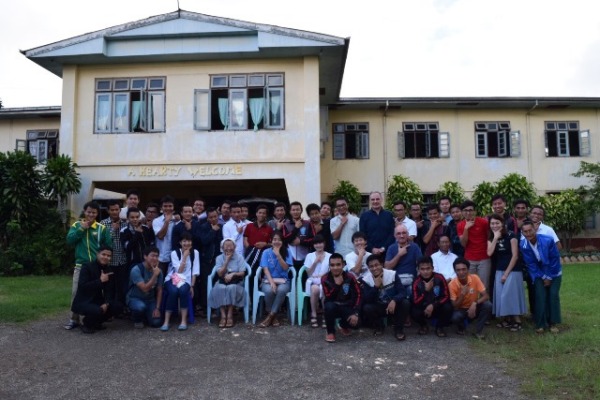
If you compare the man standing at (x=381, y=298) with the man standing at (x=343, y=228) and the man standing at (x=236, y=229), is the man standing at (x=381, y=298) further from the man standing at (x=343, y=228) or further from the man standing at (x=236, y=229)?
the man standing at (x=236, y=229)

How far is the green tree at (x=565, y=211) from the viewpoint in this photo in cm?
1666

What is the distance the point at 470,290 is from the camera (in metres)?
6.77

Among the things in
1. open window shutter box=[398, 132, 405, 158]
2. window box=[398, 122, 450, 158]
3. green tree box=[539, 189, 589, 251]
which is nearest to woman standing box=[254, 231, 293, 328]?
open window shutter box=[398, 132, 405, 158]

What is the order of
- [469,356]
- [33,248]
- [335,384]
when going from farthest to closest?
[33,248]
[469,356]
[335,384]

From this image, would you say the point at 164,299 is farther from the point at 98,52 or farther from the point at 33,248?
the point at 98,52

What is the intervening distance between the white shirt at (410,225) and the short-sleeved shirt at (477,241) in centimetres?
69

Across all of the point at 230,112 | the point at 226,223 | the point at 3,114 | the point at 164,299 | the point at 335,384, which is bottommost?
the point at 335,384

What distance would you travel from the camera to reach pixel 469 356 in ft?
19.5

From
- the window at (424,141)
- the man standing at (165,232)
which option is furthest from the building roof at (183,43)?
the man standing at (165,232)

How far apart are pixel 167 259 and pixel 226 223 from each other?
1010 millimetres

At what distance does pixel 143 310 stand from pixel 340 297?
263 centimetres

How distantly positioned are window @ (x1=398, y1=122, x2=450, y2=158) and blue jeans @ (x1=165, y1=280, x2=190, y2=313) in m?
12.2

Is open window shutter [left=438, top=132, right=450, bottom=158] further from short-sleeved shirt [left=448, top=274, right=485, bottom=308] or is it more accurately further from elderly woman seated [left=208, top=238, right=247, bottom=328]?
elderly woman seated [left=208, top=238, right=247, bottom=328]

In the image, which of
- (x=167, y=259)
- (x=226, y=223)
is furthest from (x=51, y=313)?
(x=226, y=223)
